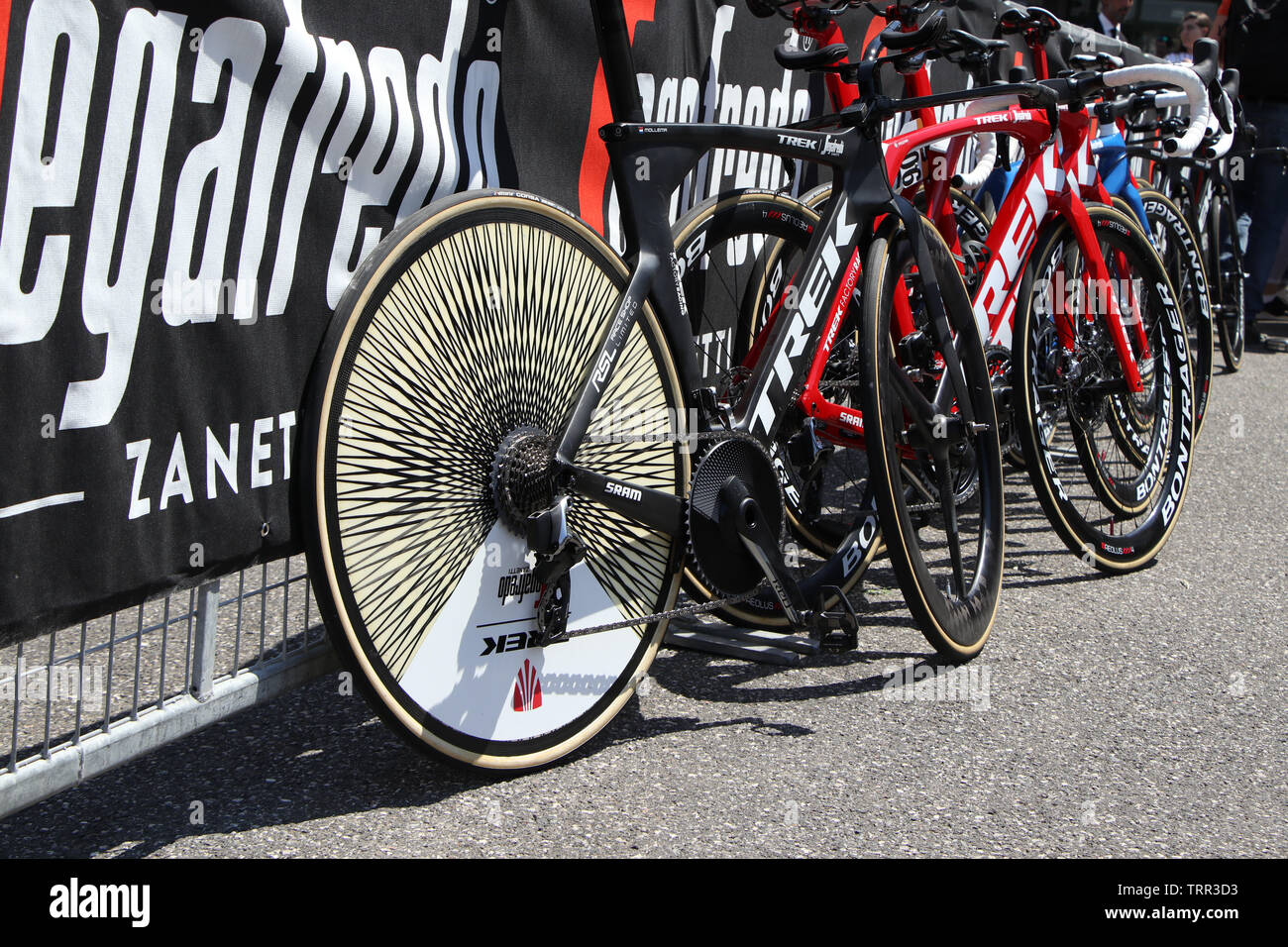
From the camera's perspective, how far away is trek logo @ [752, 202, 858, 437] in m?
3.56

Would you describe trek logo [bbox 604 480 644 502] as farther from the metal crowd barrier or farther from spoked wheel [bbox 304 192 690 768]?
the metal crowd barrier

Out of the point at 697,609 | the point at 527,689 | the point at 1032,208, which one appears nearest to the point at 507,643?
the point at 527,689

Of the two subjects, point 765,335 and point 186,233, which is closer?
point 186,233

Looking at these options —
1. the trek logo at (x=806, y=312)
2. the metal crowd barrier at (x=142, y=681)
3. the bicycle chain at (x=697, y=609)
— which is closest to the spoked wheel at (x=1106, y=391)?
the trek logo at (x=806, y=312)

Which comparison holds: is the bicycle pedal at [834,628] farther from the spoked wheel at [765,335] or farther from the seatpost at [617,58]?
the seatpost at [617,58]

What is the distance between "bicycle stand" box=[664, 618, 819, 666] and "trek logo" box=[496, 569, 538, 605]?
0.76m

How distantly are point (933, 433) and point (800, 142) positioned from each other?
91cm

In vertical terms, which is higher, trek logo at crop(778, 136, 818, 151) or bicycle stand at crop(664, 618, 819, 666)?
trek logo at crop(778, 136, 818, 151)

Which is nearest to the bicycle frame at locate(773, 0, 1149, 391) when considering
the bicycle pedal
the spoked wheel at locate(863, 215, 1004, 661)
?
the spoked wheel at locate(863, 215, 1004, 661)

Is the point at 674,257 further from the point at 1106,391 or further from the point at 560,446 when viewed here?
the point at 1106,391

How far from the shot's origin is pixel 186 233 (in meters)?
2.54
